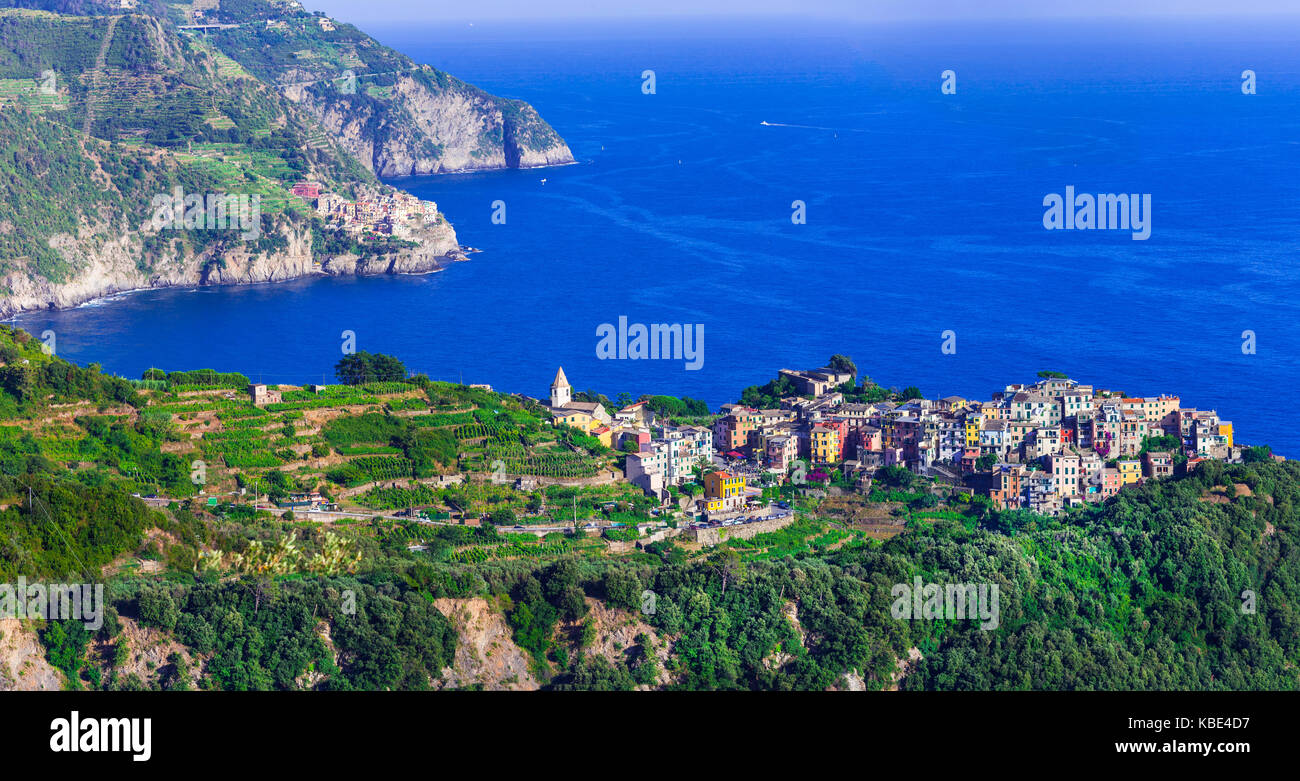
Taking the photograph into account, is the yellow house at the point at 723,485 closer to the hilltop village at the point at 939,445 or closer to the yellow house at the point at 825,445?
the hilltop village at the point at 939,445

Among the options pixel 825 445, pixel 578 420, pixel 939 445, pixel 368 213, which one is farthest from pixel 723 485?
pixel 368 213

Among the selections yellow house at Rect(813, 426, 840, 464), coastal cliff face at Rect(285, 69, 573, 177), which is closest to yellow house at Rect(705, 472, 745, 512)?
yellow house at Rect(813, 426, 840, 464)

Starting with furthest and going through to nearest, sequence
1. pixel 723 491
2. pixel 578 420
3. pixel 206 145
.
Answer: pixel 206 145, pixel 578 420, pixel 723 491

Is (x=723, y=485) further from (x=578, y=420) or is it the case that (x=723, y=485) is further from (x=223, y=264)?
(x=223, y=264)

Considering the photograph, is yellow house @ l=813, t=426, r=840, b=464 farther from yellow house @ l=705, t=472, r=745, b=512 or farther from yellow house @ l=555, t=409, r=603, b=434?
yellow house @ l=555, t=409, r=603, b=434
